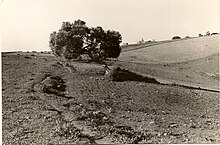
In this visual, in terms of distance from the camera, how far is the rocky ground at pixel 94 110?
20.3 feet

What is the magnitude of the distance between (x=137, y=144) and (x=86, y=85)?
10.1ft

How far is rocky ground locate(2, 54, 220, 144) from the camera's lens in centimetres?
619

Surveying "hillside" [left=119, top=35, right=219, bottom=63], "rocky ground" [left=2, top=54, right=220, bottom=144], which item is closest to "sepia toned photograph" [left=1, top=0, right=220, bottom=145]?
"rocky ground" [left=2, top=54, right=220, bottom=144]

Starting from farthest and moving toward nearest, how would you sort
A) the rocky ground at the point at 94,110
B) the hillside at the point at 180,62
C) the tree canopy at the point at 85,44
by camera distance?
the hillside at the point at 180,62 < the tree canopy at the point at 85,44 < the rocky ground at the point at 94,110

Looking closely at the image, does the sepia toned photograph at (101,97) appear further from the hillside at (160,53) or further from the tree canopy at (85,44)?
the hillside at (160,53)

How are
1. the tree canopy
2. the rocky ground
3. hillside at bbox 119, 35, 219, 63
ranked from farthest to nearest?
hillside at bbox 119, 35, 219, 63 < the tree canopy < the rocky ground

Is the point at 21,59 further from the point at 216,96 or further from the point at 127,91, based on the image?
the point at 216,96

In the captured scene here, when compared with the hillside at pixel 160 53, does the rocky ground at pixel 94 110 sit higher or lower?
lower

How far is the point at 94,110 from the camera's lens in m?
7.09

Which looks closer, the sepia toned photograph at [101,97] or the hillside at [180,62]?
the sepia toned photograph at [101,97]

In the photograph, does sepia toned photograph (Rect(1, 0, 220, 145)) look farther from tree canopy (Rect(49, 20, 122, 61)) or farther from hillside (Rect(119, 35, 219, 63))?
hillside (Rect(119, 35, 219, 63))

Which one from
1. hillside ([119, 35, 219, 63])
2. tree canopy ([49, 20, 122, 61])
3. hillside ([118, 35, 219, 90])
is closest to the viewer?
tree canopy ([49, 20, 122, 61])

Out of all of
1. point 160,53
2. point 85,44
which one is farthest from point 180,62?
point 85,44

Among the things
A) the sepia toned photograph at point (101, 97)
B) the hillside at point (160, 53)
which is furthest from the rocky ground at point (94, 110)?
the hillside at point (160, 53)
